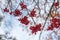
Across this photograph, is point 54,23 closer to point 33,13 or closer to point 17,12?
point 33,13

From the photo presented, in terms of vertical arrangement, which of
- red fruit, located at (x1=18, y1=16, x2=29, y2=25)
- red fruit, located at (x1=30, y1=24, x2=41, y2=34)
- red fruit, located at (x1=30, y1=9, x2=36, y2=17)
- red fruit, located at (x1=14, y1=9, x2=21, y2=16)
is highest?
red fruit, located at (x1=14, y1=9, x2=21, y2=16)

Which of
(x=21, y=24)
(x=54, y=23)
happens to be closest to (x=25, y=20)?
(x=21, y=24)

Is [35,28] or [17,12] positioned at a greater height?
[17,12]

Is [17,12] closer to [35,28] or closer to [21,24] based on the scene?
[21,24]

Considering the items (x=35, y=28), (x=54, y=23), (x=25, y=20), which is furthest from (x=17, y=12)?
(x=54, y=23)

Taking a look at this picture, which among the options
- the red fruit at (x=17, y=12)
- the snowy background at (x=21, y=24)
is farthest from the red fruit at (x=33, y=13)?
the red fruit at (x=17, y=12)

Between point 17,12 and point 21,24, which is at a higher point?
point 17,12

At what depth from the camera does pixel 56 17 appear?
151 centimetres

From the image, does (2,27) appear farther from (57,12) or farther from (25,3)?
(57,12)

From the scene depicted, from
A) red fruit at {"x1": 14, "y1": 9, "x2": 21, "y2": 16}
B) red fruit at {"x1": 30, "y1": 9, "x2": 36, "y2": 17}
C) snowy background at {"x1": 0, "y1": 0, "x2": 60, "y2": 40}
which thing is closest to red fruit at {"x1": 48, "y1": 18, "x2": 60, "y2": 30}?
snowy background at {"x1": 0, "y1": 0, "x2": 60, "y2": 40}

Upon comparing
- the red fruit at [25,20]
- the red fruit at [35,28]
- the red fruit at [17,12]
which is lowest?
the red fruit at [35,28]

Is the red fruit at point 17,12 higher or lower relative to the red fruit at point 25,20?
higher

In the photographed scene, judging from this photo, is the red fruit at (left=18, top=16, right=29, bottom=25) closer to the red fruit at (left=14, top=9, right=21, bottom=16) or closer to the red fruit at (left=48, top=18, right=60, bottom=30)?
the red fruit at (left=14, top=9, right=21, bottom=16)

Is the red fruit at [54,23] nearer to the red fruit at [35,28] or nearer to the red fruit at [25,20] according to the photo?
the red fruit at [35,28]
